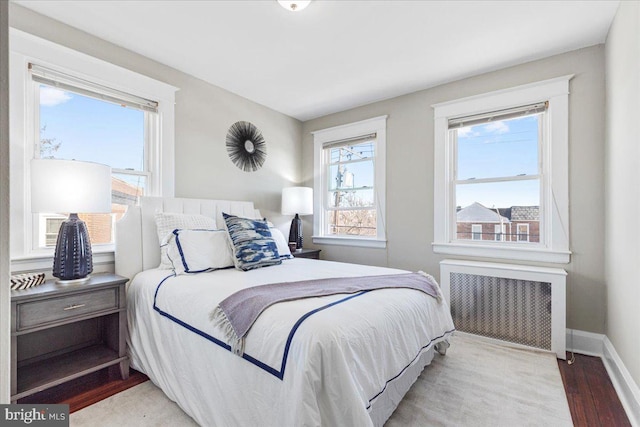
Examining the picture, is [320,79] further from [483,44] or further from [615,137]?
[615,137]

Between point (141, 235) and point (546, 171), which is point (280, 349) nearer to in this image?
point (141, 235)

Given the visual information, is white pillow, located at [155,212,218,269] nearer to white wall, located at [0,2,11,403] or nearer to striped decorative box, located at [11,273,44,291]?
striped decorative box, located at [11,273,44,291]

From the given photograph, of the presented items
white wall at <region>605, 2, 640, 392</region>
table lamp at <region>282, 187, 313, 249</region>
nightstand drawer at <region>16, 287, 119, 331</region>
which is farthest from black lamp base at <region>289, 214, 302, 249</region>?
white wall at <region>605, 2, 640, 392</region>

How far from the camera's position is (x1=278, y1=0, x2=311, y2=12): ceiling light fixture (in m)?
1.93

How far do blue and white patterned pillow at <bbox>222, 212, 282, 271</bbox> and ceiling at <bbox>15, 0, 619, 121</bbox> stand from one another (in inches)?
58.1

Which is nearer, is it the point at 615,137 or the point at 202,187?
the point at 615,137

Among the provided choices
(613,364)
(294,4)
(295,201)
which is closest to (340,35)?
(294,4)

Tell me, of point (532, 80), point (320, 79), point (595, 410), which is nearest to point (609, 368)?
point (595, 410)

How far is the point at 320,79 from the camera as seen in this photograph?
3.09 metres

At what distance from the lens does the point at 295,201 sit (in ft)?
12.2

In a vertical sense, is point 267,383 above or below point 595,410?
above

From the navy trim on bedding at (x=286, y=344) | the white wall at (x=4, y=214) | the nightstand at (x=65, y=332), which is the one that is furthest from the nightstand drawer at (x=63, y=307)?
the white wall at (x=4, y=214)

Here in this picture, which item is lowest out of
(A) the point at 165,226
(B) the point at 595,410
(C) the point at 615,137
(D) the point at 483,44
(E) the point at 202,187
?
(B) the point at 595,410

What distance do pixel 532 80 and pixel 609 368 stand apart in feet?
7.85
